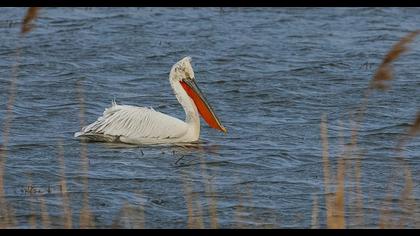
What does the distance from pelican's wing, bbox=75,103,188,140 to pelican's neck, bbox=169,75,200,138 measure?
154mm

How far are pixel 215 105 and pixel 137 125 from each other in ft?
7.48

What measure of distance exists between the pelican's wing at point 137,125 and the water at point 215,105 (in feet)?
0.51

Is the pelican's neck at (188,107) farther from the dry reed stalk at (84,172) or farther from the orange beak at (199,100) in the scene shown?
the dry reed stalk at (84,172)

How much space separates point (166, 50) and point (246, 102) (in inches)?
123

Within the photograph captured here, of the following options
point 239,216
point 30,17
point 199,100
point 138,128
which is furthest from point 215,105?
point 30,17

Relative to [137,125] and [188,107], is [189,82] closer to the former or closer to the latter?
[188,107]

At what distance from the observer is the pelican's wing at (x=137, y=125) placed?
9695 millimetres

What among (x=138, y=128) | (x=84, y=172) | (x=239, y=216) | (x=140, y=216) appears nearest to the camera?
(x=239, y=216)

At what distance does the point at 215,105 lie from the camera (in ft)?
39.1

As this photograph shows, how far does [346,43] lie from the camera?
1565 centimetres

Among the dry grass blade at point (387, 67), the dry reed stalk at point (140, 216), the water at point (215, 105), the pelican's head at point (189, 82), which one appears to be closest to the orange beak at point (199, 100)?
the pelican's head at point (189, 82)

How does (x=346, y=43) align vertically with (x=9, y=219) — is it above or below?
Result: below

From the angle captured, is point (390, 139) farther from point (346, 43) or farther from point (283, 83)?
point (346, 43)
